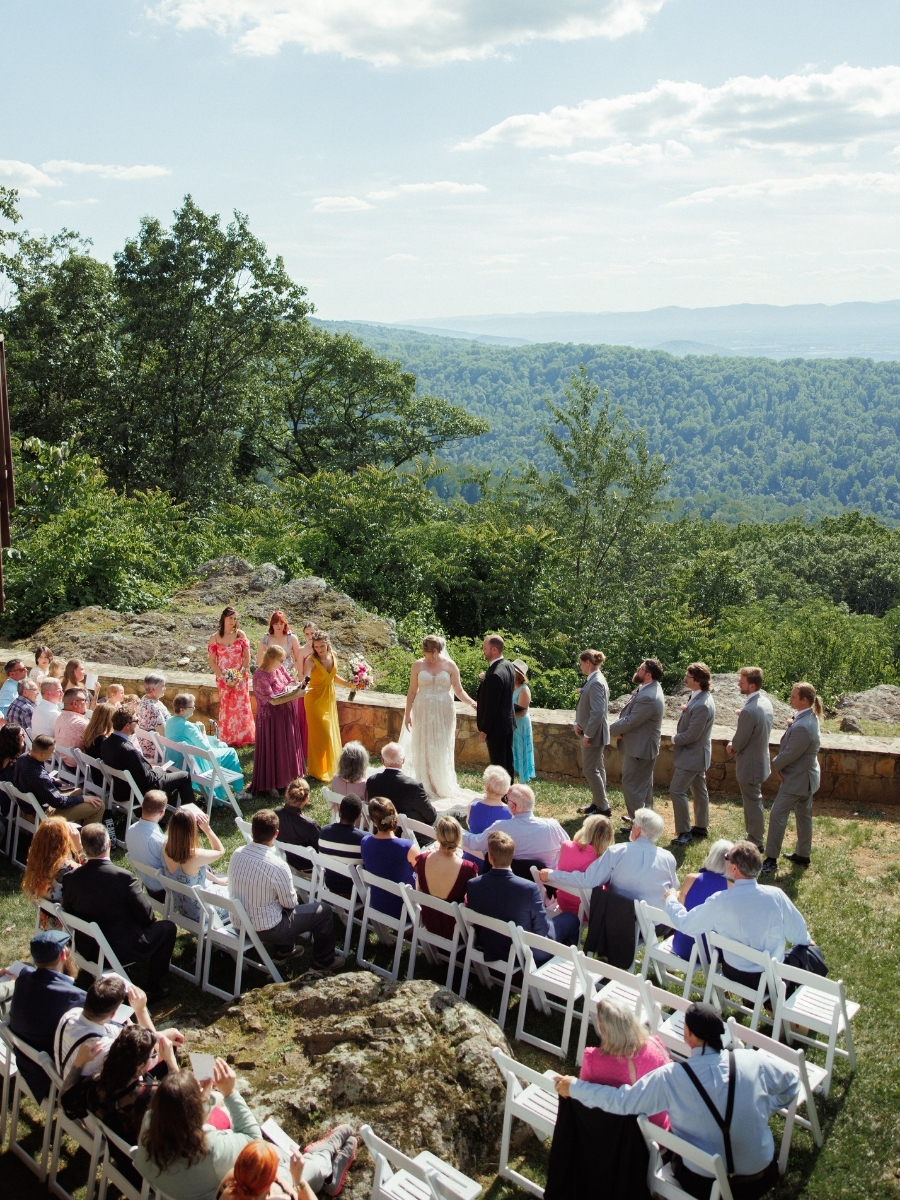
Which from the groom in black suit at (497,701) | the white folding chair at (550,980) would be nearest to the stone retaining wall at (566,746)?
the groom in black suit at (497,701)

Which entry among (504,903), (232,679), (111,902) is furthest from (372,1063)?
(232,679)

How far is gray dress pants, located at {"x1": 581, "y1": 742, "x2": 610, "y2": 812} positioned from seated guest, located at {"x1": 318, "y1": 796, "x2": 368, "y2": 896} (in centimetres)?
254

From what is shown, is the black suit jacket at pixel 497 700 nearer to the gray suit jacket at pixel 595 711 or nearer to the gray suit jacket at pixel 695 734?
the gray suit jacket at pixel 595 711

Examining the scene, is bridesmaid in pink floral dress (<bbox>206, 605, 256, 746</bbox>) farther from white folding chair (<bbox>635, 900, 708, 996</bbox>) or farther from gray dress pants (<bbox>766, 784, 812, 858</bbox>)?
white folding chair (<bbox>635, 900, 708, 996</bbox>)

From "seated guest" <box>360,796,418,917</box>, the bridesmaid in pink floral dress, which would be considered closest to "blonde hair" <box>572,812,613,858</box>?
"seated guest" <box>360,796,418,917</box>

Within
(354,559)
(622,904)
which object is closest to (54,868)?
(622,904)

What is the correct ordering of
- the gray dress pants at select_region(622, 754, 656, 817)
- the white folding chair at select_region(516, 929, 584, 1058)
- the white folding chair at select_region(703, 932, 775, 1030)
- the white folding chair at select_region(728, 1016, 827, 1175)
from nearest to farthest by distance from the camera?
the white folding chair at select_region(728, 1016, 827, 1175), the white folding chair at select_region(703, 932, 775, 1030), the white folding chair at select_region(516, 929, 584, 1058), the gray dress pants at select_region(622, 754, 656, 817)

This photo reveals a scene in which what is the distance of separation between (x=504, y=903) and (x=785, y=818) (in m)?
2.83

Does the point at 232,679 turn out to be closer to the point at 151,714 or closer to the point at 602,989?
the point at 151,714

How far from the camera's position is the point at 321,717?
28.5 ft

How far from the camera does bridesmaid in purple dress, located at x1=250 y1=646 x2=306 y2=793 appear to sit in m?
8.30

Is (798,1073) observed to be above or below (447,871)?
below

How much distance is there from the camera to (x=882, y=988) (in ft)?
17.8

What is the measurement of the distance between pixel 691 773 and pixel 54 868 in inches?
181
